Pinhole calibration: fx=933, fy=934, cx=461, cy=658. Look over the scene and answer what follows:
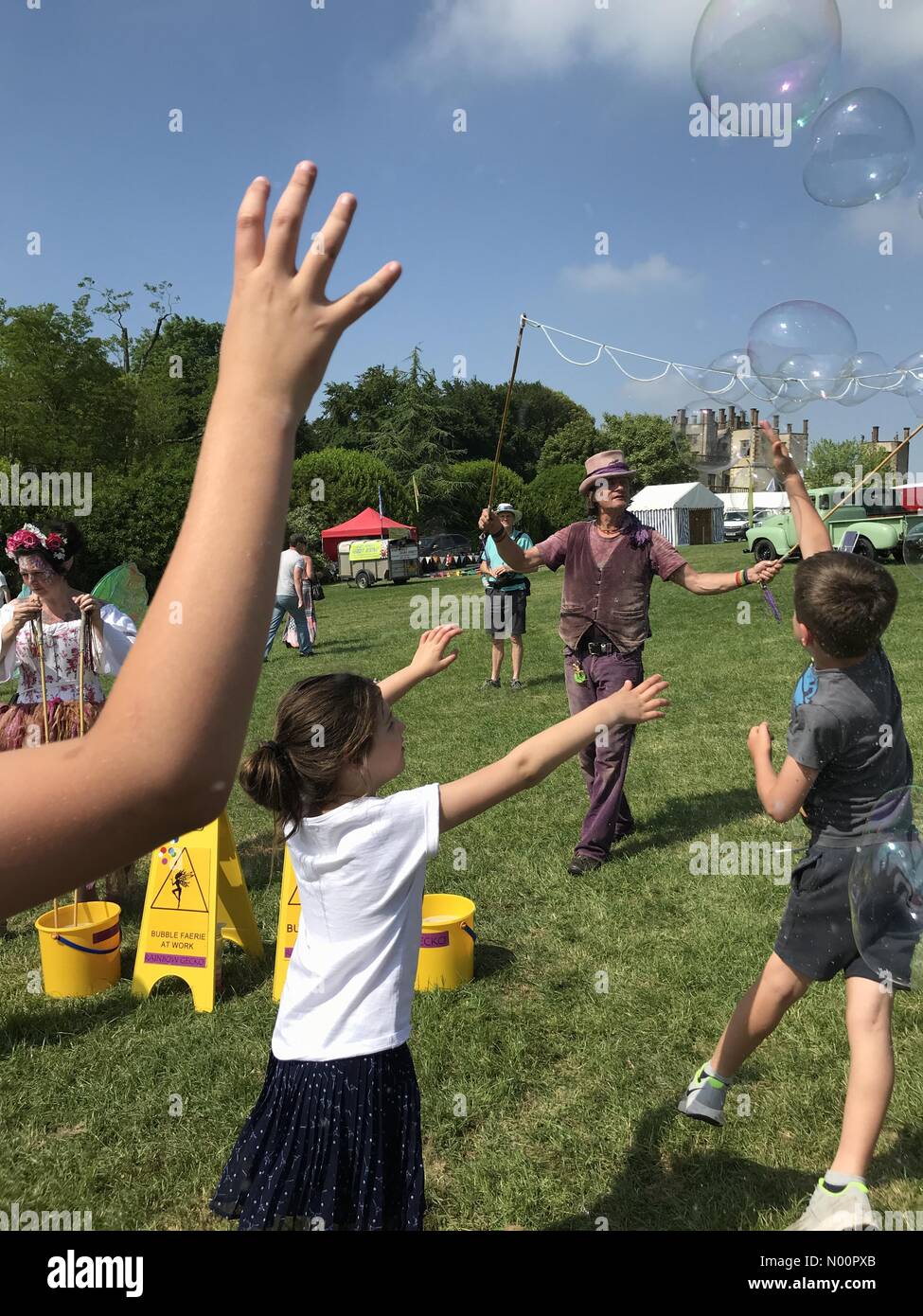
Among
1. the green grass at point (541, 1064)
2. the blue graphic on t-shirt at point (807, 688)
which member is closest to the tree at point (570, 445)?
the green grass at point (541, 1064)

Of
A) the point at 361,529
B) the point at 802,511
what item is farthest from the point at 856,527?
the point at 361,529

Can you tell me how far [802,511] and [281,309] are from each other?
3.05 m

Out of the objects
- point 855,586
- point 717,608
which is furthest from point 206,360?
point 855,586

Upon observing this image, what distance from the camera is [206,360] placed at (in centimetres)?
5497

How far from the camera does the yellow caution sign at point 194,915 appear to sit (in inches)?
177

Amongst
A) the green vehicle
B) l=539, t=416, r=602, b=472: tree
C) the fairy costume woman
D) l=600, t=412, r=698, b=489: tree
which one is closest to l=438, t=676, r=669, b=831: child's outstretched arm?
the fairy costume woman

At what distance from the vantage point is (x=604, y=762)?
595 centimetres

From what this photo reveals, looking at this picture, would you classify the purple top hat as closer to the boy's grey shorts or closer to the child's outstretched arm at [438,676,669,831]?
the boy's grey shorts

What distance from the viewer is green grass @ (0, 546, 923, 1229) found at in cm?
311

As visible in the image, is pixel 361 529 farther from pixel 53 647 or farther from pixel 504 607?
pixel 53 647

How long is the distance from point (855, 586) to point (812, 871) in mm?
891

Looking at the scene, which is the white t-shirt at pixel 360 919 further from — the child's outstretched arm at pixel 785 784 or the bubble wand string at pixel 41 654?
the bubble wand string at pixel 41 654
